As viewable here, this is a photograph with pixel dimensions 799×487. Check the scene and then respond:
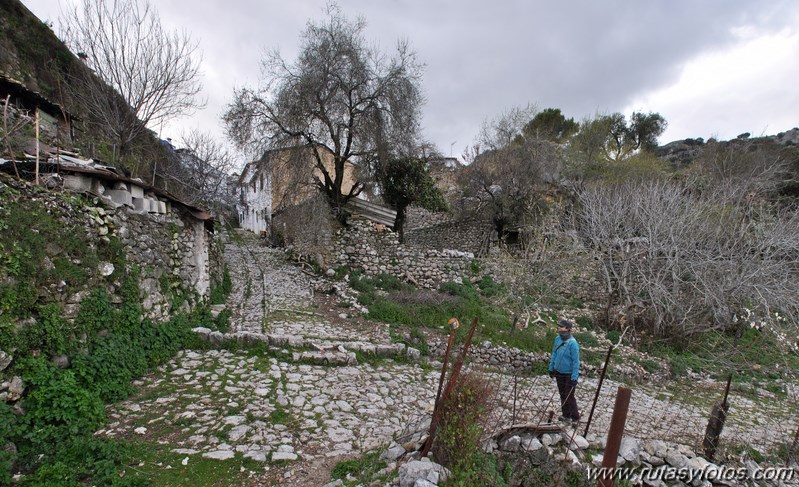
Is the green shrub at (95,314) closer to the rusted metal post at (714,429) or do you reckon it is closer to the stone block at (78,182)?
the stone block at (78,182)

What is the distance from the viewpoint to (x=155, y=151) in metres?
14.0

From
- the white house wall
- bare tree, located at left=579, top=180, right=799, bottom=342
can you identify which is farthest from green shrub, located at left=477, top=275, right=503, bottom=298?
the white house wall

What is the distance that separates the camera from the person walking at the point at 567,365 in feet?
16.1

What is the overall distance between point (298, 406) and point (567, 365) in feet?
12.8

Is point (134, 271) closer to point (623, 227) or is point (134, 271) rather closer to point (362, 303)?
point (362, 303)

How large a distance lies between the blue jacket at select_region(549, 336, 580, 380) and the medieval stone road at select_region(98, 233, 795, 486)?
1.93 ft

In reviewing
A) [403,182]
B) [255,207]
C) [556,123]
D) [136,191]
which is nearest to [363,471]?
[136,191]

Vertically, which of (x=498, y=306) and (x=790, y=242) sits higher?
(x=790, y=242)

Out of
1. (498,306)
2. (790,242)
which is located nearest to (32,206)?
(498,306)

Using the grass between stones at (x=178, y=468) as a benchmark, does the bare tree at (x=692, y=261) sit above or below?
above

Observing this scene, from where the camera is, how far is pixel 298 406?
4.71 metres

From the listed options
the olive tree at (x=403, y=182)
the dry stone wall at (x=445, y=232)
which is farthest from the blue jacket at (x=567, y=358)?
the dry stone wall at (x=445, y=232)

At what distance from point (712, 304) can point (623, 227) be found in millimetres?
3700

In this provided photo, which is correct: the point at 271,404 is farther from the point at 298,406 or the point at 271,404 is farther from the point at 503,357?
the point at 503,357
